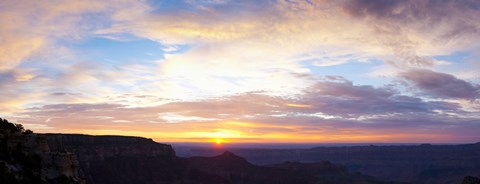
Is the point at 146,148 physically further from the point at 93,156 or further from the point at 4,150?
the point at 4,150

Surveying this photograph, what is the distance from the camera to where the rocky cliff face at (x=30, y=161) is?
33.5 meters

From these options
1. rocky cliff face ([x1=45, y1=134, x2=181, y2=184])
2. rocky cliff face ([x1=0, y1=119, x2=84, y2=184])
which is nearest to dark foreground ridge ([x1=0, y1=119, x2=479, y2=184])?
rocky cliff face ([x1=45, y1=134, x2=181, y2=184])

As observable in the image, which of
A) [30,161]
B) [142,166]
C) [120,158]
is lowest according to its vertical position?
[142,166]

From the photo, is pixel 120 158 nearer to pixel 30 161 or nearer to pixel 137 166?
pixel 137 166

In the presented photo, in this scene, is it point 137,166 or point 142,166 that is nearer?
point 137,166

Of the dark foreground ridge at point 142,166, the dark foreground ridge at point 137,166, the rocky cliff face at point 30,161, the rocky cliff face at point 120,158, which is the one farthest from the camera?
the dark foreground ridge at point 142,166

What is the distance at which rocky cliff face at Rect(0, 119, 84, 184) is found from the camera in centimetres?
3345

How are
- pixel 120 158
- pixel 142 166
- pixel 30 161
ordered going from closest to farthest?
pixel 30 161
pixel 120 158
pixel 142 166

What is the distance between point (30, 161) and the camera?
118ft

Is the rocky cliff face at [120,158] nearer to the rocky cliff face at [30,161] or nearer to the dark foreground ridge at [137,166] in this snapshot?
the dark foreground ridge at [137,166]

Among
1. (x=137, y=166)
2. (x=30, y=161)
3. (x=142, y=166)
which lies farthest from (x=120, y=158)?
(x=30, y=161)

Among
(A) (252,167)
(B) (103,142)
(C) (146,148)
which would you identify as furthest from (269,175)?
(B) (103,142)

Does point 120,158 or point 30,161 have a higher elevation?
point 30,161

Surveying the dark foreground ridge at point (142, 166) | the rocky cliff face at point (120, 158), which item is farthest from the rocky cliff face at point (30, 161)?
the rocky cliff face at point (120, 158)
